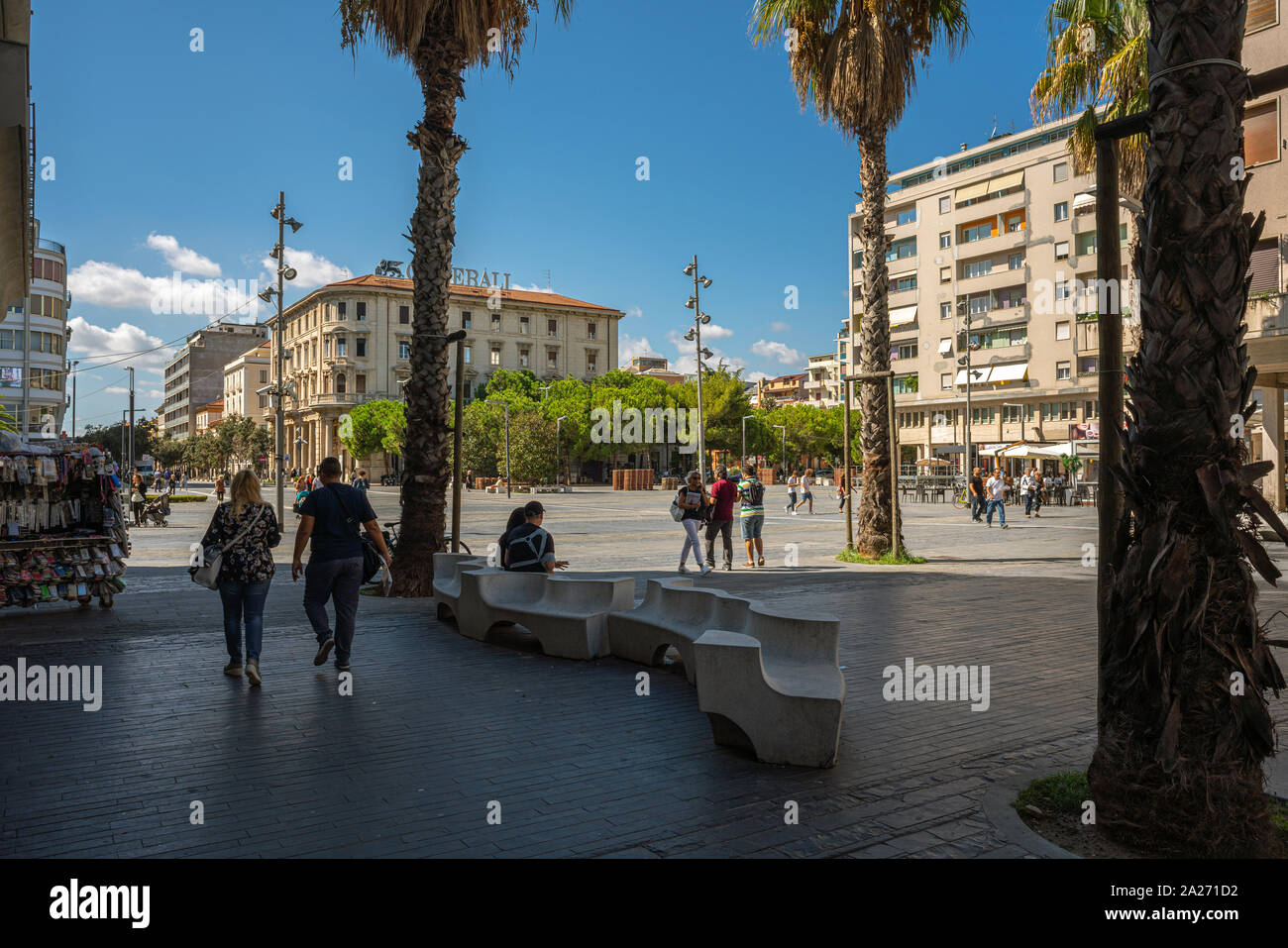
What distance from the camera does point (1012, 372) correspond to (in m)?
61.7

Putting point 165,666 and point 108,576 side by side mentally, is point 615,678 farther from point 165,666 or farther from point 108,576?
point 108,576

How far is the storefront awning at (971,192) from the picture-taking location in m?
64.4

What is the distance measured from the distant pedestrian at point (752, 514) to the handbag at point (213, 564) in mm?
9556

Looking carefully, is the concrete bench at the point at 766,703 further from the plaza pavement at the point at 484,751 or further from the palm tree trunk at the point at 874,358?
the palm tree trunk at the point at 874,358

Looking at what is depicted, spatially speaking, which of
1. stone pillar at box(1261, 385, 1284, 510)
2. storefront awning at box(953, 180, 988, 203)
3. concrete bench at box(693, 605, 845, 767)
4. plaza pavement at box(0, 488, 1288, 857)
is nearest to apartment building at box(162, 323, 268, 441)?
storefront awning at box(953, 180, 988, 203)

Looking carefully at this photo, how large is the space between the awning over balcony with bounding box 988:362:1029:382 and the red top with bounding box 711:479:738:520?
5159cm

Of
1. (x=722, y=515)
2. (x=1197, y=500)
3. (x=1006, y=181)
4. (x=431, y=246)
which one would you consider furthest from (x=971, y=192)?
(x=1197, y=500)

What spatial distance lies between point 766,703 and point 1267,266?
2138 centimetres

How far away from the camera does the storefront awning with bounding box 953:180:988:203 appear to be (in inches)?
2537

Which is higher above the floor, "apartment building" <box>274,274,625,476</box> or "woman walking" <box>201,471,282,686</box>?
"apartment building" <box>274,274,625,476</box>

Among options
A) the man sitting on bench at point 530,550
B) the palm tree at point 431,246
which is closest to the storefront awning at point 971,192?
the palm tree at point 431,246

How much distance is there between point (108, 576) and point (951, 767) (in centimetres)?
991

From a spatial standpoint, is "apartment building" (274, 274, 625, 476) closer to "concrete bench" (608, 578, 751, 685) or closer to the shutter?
the shutter

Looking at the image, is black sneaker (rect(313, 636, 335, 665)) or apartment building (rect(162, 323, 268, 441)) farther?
apartment building (rect(162, 323, 268, 441))
